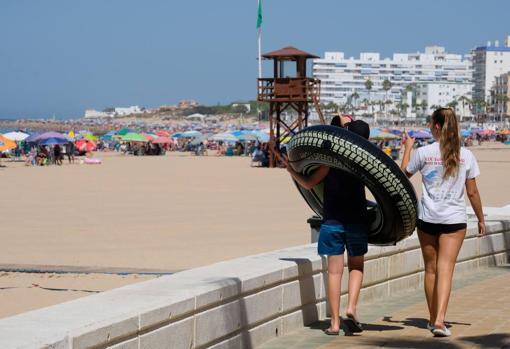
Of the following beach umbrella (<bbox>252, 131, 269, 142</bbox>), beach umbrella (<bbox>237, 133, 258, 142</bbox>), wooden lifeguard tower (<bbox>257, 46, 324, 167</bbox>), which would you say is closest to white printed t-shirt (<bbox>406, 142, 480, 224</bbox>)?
wooden lifeguard tower (<bbox>257, 46, 324, 167</bbox>)

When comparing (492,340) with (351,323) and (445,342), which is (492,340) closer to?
(445,342)

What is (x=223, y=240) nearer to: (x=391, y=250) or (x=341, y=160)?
(x=391, y=250)

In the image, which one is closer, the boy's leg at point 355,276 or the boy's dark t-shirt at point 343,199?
the boy's dark t-shirt at point 343,199

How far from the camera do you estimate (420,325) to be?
6.30m

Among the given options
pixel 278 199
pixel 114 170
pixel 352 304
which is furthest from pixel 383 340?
pixel 114 170

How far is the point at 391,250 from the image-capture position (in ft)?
24.2

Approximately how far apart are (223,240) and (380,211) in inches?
381

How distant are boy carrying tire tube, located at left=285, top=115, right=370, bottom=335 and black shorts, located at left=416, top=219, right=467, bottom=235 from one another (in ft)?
1.09

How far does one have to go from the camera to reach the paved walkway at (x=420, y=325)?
18.6 feet

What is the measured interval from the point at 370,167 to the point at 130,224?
13093 millimetres

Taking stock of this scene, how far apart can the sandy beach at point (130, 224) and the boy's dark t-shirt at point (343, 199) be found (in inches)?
146

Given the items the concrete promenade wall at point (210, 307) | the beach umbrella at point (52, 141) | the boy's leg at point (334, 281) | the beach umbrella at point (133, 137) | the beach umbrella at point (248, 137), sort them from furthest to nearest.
→ 1. the beach umbrella at point (248, 137)
2. the beach umbrella at point (133, 137)
3. the beach umbrella at point (52, 141)
4. the boy's leg at point (334, 281)
5. the concrete promenade wall at point (210, 307)

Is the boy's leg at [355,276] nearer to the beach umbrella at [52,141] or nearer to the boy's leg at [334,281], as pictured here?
the boy's leg at [334,281]

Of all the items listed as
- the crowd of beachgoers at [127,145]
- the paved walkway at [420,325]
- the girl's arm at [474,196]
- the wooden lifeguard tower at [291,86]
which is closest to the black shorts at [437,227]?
the girl's arm at [474,196]
